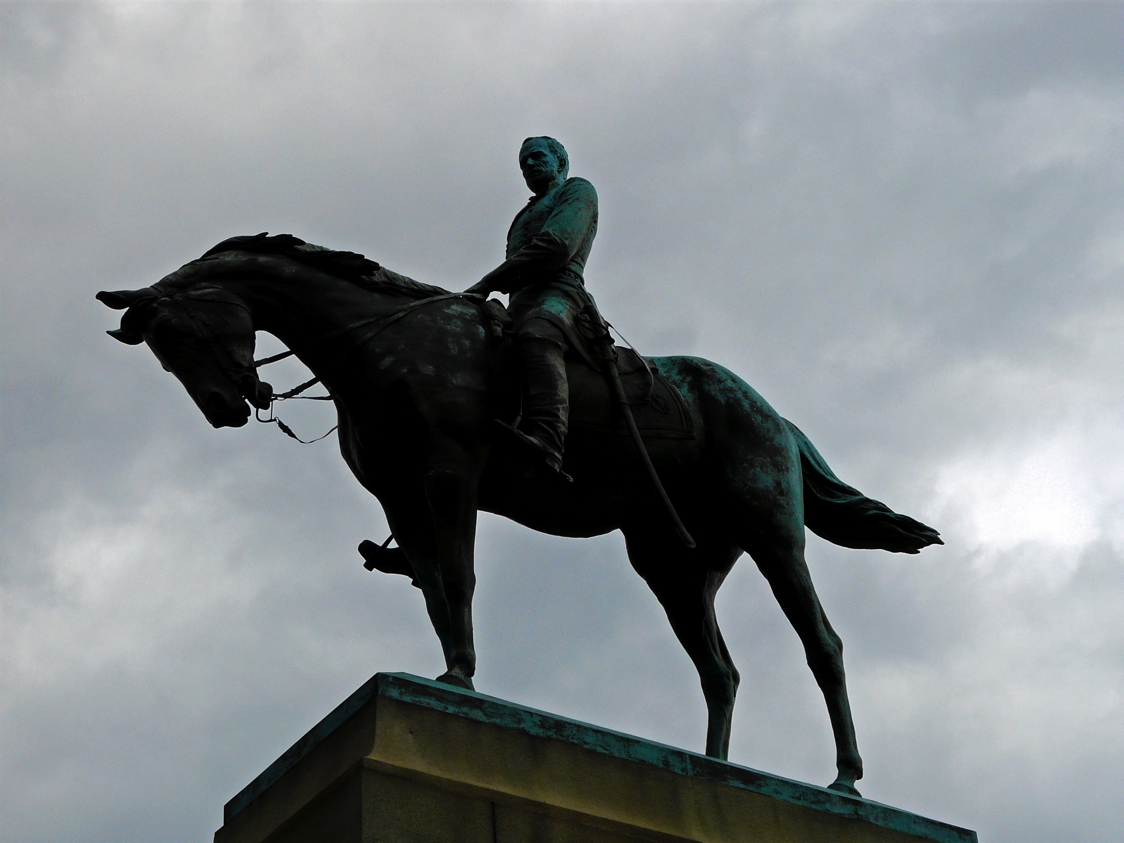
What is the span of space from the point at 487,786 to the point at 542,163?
482cm

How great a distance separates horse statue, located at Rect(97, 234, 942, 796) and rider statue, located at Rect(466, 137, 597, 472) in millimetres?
235

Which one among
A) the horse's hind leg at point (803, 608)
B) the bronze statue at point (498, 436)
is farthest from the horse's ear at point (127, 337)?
the horse's hind leg at point (803, 608)

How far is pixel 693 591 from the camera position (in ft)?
37.4

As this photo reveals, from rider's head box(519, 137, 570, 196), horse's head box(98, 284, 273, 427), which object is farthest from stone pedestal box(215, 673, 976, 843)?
rider's head box(519, 137, 570, 196)

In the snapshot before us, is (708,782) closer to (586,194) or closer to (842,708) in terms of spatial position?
(842,708)

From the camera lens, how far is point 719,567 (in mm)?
11523

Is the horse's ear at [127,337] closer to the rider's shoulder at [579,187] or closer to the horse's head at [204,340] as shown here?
the horse's head at [204,340]

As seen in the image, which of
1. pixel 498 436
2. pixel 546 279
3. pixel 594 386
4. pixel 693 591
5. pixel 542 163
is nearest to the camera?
pixel 498 436

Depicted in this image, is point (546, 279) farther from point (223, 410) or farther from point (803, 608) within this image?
point (803, 608)

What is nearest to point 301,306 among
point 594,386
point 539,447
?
point 539,447

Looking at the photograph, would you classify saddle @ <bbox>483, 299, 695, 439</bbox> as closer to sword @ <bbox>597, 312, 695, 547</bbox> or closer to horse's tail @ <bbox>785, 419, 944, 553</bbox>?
sword @ <bbox>597, 312, 695, 547</bbox>

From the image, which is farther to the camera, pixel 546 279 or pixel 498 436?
pixel 546 279

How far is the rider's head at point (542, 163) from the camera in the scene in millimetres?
11820

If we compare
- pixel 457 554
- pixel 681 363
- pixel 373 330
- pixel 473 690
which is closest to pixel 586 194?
pixel 681 363
